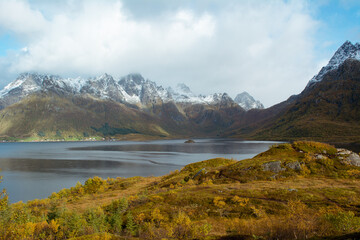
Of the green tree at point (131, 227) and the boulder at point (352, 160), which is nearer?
the green tree at point (131, 227)

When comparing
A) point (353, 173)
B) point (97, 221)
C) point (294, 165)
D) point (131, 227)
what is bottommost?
point (131, 227)

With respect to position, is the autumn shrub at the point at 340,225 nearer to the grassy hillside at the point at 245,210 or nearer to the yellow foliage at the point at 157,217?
the grassy hillside at the point at 245,210

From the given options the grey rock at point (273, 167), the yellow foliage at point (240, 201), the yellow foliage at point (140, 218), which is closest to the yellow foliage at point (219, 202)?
the yellow foliage at point (240, 201)

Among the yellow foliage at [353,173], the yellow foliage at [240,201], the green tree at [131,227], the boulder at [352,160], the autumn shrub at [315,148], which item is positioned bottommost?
the green tree at [131,227]

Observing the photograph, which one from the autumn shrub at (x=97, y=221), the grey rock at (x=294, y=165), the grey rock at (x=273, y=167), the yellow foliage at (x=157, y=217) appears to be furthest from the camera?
the grey rock at (x=273, y=167)

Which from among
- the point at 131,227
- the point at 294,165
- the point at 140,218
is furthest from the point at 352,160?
the point at 131,227

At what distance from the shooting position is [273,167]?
34.5 metres

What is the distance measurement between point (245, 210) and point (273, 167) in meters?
15.1

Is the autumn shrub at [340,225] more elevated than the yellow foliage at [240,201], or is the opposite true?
the autumn shrub at [340,225]

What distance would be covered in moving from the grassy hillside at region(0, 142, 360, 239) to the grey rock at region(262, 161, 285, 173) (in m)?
0.14

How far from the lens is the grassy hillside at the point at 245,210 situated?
13819 mm

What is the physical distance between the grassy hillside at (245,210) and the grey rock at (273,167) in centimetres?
14

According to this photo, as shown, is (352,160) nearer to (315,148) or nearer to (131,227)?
(315,148)

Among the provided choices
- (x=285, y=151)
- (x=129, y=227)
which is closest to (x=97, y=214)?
(x=129, y=227)
